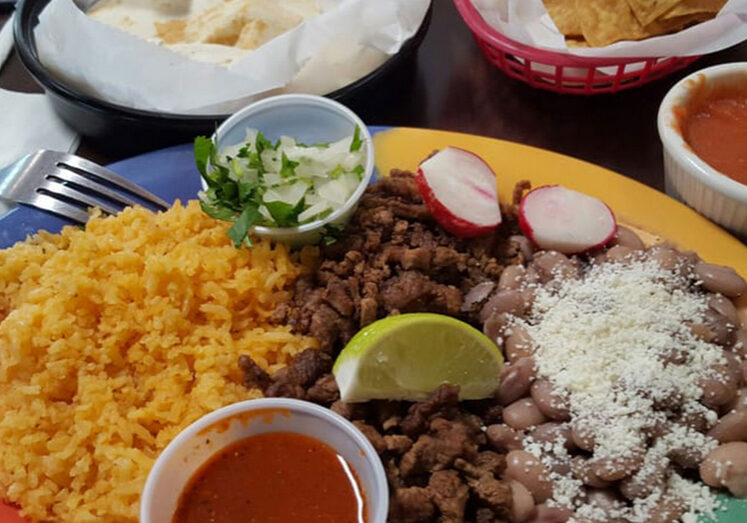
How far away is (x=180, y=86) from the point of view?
2.64 meters

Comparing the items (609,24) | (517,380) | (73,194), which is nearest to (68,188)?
(73,194)

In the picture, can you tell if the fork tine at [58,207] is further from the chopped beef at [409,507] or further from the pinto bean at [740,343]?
the pinto bean at [740,343]

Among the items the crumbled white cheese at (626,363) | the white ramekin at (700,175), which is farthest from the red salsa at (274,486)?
the white ramekin at (700,175)

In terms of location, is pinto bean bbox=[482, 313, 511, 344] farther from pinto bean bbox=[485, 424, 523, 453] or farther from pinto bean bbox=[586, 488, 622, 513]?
pinto bean bbox=[586, 488, 622, 513]

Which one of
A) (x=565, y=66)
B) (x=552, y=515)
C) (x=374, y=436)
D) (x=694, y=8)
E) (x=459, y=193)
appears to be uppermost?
(x=694, y=8)

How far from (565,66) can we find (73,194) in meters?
1.69

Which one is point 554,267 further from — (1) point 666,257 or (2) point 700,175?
(2) point 700,175

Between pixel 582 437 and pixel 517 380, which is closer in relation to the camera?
pixel 582 437

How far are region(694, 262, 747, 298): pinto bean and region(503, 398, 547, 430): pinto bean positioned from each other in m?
0.59

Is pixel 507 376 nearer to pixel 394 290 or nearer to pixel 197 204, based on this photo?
pixel 394 290

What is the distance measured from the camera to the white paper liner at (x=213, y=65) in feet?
8.64

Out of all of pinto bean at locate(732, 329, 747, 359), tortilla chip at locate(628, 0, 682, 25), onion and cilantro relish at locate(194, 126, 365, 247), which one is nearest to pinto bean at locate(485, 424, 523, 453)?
pinto bean at locate(732, 329, 747, 359)

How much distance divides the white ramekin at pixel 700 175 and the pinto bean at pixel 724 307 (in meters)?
0.32

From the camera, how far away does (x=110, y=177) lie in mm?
2375
